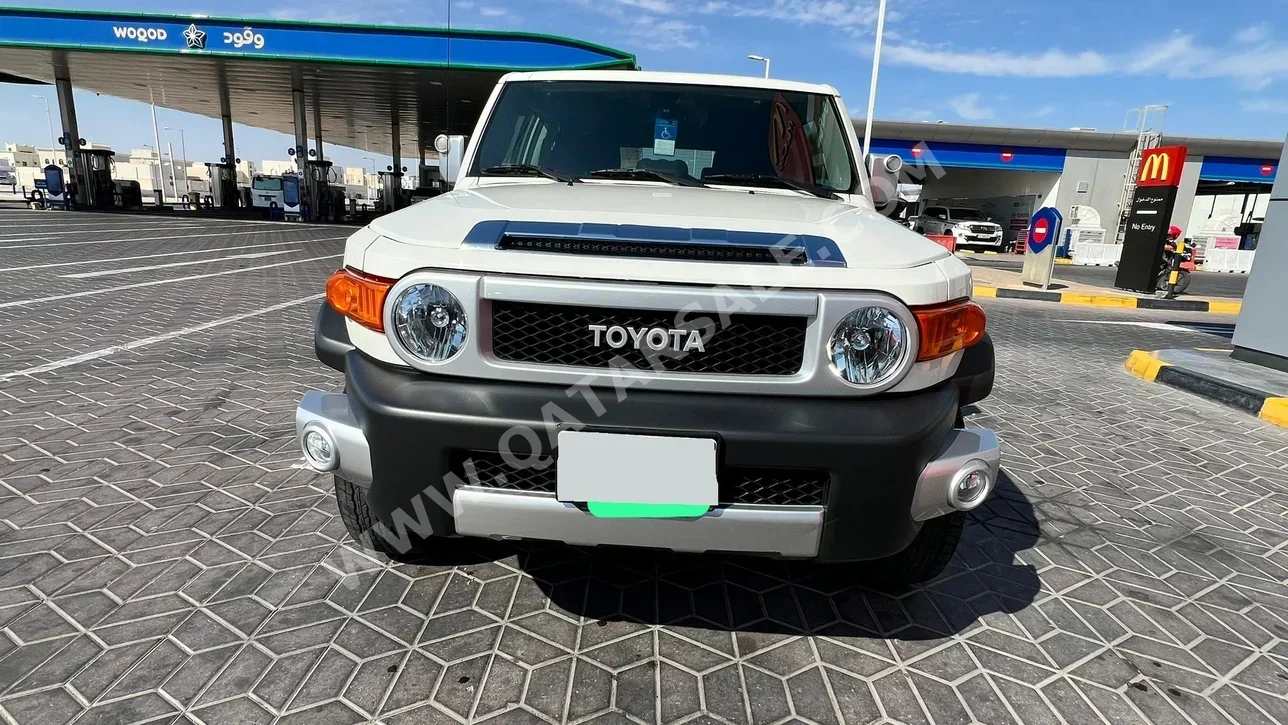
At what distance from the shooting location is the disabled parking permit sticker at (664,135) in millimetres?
3004

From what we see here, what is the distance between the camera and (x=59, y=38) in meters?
18.2

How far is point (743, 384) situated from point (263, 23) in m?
20.9

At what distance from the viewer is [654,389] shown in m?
1.81

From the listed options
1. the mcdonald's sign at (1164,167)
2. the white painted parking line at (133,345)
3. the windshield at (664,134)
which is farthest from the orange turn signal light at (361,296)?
the mcdonald's sign at (1164,167)

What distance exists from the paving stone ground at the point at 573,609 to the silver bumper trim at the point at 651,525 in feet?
1.54

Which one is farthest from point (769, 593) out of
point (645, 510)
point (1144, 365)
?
point (1144, 365)

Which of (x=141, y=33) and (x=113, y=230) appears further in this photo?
(x=141, y=33)

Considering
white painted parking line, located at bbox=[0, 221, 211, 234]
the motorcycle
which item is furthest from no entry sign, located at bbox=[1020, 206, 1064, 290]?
white painted parking line, located at bbox=[0, 221, 211, 234]

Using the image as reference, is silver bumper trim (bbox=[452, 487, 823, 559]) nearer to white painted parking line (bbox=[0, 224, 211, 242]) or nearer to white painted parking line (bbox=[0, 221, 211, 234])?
white painted parking line (bbox=[0, 224, 211, 242])

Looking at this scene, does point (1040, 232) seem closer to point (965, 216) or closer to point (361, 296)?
point (965, 216)

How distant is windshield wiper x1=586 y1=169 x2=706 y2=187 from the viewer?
2.85m

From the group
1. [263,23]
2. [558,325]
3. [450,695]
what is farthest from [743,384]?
[263,23]

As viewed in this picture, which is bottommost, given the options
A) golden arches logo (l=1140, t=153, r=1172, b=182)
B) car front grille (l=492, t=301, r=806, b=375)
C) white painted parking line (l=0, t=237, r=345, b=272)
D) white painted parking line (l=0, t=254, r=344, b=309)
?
white painted parking line (l=0, t=254, r=344, b=309)

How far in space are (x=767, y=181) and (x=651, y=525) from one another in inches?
66.8
